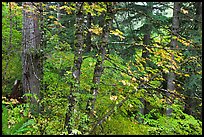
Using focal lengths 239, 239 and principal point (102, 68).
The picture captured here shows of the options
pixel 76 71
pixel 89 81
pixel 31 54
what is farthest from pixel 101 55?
pixel 31 54

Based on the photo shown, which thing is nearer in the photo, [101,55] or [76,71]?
[76,71]

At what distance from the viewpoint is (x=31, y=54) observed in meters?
4.94

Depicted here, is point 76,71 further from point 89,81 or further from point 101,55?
point 89,81

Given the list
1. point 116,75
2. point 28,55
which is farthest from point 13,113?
point 116,75

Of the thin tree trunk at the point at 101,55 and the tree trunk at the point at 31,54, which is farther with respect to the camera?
the tree trunk at the point at 31,54

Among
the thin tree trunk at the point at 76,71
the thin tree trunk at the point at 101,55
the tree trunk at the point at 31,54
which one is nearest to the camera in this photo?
the thin tree trunk at the point at 76,71

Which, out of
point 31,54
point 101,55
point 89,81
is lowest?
point 89,81

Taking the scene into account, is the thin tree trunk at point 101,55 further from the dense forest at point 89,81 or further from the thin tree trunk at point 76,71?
the thin tree trunk at point 76,71

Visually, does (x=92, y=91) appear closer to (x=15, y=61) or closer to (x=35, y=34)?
(x=35, y=34)

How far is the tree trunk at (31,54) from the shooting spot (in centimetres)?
491

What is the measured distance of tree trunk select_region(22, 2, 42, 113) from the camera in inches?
193

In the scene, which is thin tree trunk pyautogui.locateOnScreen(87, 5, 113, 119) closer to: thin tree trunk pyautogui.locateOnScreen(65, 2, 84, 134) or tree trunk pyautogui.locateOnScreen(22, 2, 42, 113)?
thin tree trunk pyautogui.locateOnScreen(65, 2, 84, 134)

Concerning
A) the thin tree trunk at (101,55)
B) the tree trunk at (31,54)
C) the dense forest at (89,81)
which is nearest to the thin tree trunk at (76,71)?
the dense forest at (89,81)

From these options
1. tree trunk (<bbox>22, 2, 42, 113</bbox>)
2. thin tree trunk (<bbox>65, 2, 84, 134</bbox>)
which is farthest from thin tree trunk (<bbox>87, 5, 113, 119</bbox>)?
tree trunk (<bbox>22, 2, 42, 113</bbox>)
